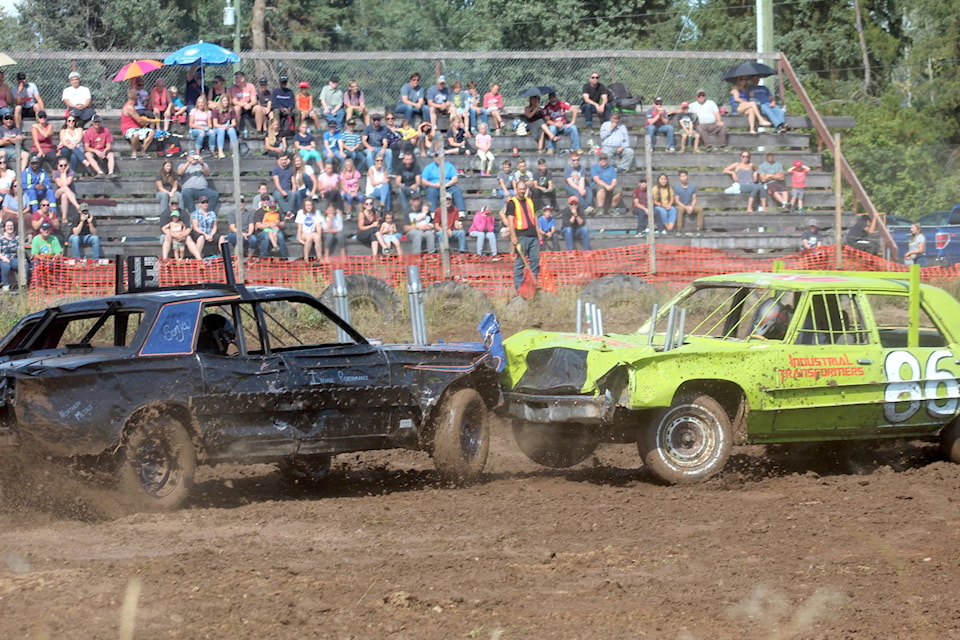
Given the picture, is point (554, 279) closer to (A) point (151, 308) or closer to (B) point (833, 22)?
(A) point (151, 308)

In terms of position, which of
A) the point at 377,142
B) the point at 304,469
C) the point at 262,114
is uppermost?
the point at 262,114

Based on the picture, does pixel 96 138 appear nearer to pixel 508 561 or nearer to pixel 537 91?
pixel 537 91

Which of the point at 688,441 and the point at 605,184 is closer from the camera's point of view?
the point at 688,441

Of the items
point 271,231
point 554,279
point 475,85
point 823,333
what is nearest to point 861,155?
point 475,85

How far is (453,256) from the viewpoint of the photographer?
1800 cm

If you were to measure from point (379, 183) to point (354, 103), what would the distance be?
316 centimetres

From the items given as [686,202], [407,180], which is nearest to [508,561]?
[407,180]

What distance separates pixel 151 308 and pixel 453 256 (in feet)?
31.7

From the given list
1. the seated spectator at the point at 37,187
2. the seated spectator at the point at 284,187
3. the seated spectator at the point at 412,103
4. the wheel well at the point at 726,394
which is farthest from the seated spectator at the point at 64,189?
the wheel well at the point at 726,394

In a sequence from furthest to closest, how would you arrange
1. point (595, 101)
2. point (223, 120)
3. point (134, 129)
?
point (595, 101) → point (223, 120) → point (134, 129)

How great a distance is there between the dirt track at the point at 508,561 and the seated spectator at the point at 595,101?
560 inches

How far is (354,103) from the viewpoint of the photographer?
878 inches

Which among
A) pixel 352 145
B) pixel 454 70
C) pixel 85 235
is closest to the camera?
pixel 85 235

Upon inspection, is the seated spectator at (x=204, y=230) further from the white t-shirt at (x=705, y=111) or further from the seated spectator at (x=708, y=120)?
the white t-shirt at (x=705, y=111)
